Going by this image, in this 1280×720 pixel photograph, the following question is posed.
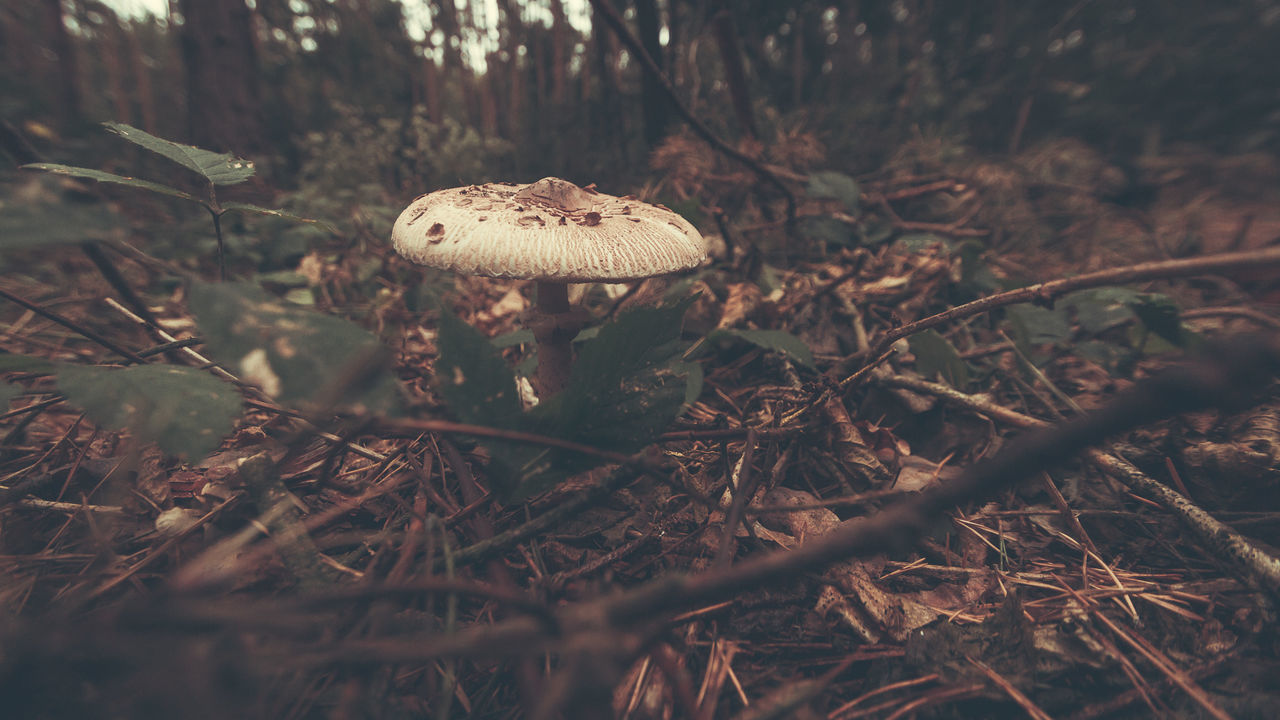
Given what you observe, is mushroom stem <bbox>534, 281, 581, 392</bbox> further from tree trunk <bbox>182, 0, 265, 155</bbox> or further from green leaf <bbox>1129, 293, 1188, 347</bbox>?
tree trunk <bbox>182, 0, 265, 155</bbox>

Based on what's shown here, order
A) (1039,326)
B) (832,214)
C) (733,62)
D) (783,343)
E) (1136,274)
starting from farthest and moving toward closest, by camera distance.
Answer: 1. (832,214)
2. (733,62)
3. (1039,326)
4. (783,343)
5. (1136,274)

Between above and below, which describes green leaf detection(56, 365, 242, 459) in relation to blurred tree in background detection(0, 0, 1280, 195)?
below

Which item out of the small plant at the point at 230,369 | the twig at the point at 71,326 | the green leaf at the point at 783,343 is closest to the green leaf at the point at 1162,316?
the green leaf at the point at 783,343

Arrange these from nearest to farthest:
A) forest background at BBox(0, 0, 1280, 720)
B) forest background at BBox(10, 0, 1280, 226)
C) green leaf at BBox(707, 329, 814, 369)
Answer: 1. forest background at BBox(0, 0, 1280, 720)
2. green leaf at BBox(707, 329, 814, 369)
3. forest background at BBox(10, 0, 1280, 226)

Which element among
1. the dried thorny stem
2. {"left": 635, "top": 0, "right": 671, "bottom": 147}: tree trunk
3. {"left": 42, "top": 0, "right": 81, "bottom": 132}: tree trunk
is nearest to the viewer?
the dried thorny stem

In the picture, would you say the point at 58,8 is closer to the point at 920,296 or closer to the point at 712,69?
the point at 712,69

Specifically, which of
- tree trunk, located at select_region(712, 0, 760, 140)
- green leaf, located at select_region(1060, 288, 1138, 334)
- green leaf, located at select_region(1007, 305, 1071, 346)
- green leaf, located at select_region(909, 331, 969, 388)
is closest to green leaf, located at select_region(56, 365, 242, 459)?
green leaf, located at select_region(909, 331, 969, 388)

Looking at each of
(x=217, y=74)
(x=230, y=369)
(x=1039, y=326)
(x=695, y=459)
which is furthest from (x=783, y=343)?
(x=217, y=74)

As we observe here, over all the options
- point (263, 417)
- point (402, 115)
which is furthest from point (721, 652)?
point (402, 115)

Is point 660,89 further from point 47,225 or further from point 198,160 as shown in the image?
point 47,225

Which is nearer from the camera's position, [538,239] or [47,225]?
[47,225]
